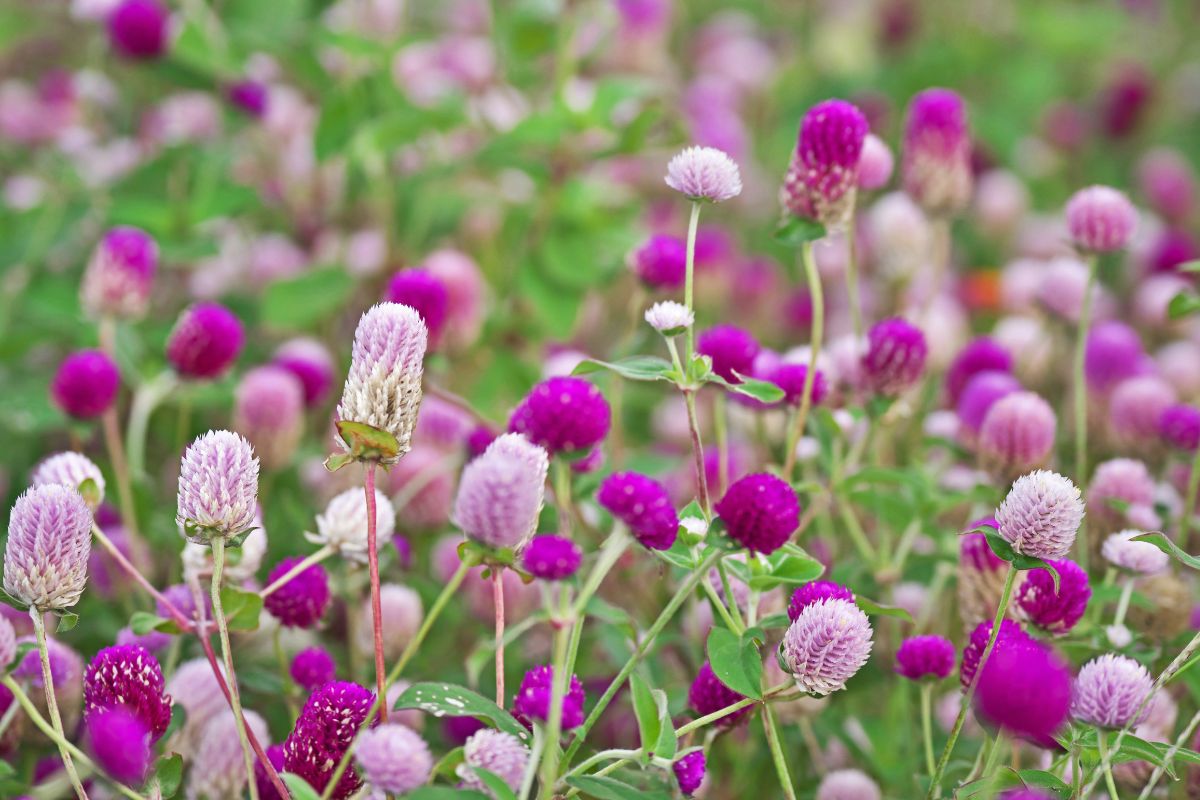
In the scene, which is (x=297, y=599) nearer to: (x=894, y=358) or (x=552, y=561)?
(x=552, y=561)

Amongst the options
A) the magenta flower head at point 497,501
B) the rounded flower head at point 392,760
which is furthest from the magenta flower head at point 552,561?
the rounded flower head at point 392,760

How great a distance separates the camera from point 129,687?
882mm

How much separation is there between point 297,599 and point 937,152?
97 centimetres

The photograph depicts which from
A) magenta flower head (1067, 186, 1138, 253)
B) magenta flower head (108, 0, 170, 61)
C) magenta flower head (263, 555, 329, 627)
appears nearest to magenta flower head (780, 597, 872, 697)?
magenta flower head (263, 555, 329, 627)

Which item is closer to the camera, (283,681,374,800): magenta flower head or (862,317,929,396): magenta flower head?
(283,681,374,800): magenta flower head

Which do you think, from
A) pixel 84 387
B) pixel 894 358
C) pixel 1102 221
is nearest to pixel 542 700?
pixel 894 358

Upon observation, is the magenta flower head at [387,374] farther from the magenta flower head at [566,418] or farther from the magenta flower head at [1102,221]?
the magenta flower head at [1102,221]

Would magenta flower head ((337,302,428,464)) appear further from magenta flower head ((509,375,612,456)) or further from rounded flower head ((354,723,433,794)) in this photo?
rounded flower head ((354,723,433,794))

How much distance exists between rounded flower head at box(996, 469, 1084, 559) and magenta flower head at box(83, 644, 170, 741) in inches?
24.0

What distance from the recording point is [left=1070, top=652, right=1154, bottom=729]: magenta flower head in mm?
844

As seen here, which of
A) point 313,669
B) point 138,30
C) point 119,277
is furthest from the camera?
point 138,30

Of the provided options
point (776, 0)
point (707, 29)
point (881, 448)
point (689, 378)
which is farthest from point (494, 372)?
point (776, 0)

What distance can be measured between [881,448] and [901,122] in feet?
5.32

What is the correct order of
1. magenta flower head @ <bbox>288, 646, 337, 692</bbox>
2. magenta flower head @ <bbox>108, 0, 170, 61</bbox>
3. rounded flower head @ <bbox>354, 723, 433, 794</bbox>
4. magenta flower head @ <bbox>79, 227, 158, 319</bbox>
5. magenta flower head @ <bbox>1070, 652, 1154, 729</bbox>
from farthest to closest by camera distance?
magenta flower head @ <bbox>108, 0, 170, 61</bbox> → magenta flower head @ <bbox>79, 227, 158, 319</bbox> → magenta flower head @ <bbox>288, 646, 337, 692</bbox> → magenta flower head @ <bbox>1070, 652, 1154, 729</bbox> → rounded flower head @ <bbox>354, 723, 433, 794</bbox>
